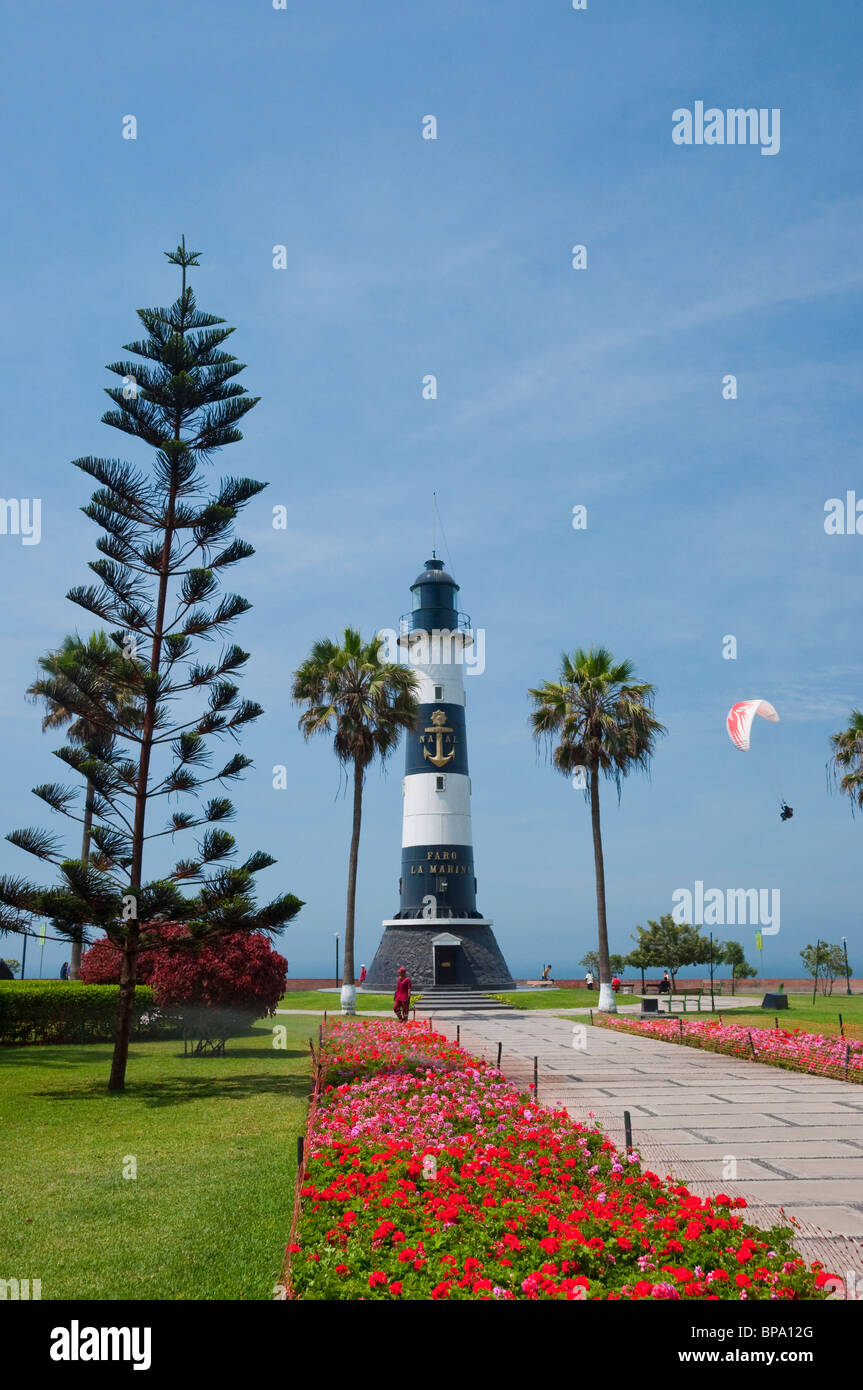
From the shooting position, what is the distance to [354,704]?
28.3m

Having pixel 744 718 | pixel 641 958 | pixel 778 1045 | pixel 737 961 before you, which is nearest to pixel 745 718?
pixel 744 718

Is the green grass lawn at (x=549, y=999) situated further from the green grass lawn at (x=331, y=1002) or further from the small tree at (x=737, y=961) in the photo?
the small tree at (x=737, y=961)

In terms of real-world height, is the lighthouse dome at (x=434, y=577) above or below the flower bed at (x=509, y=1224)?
above

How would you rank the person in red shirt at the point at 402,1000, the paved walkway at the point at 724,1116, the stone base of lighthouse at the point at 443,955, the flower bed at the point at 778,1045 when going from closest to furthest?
1. the paved walkway at the point at 724,1116
2. the flower bed at the point at 778,1045
3. the person in red shirt at the point at 402,1000
4. the stone base of lighthouse at the point at 443,955

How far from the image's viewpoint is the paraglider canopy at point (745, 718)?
84.0 ft

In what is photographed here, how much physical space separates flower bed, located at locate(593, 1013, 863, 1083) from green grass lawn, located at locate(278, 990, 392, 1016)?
10832mm

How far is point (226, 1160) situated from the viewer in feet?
30.2

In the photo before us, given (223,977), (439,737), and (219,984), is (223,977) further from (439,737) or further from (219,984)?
(439,737)

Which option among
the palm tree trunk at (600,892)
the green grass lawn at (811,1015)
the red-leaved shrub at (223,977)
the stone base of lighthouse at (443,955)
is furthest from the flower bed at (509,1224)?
the stone base of lighthouse at (443,955)

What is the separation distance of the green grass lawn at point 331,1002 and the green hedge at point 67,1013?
841 centimetres

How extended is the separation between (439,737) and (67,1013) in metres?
18.7
